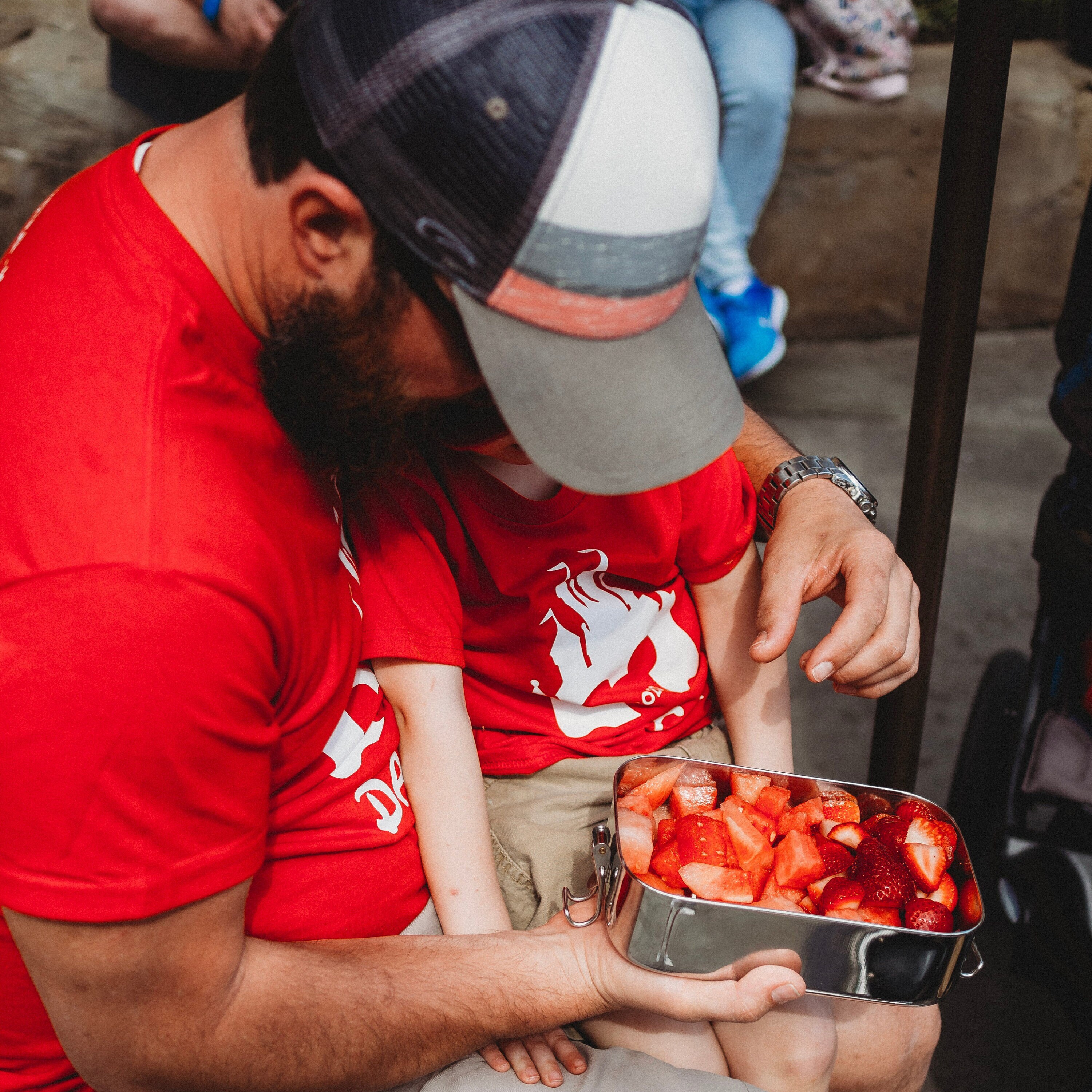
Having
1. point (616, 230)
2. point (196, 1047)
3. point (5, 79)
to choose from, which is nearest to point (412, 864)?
point (196, 1047)

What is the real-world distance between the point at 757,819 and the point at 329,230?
778mm

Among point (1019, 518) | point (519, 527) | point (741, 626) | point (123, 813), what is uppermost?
point (123, 813)

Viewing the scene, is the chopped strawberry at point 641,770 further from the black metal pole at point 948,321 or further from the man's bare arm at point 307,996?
the black metal pole at point 948,321

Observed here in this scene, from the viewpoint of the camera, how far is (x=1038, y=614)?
179 centimetres

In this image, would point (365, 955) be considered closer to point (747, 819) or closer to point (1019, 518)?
point (747, 819)

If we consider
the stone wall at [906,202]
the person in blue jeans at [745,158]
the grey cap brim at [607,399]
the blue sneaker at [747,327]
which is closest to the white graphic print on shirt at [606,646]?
the grey cap brim at [607,399]

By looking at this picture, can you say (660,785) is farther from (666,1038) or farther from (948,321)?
(948,321)

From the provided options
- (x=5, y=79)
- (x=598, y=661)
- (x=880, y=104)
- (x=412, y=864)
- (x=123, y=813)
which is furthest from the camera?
(x=880, y=104)

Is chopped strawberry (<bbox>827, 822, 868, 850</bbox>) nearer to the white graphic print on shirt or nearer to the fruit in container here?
the fruit in container

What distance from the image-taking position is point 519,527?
1.26m

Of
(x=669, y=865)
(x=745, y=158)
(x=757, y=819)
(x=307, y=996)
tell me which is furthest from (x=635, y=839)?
(x=745, y=158)

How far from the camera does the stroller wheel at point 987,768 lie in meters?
1.96

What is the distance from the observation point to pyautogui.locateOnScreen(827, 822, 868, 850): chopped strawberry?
117cm

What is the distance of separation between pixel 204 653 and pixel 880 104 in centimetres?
382
